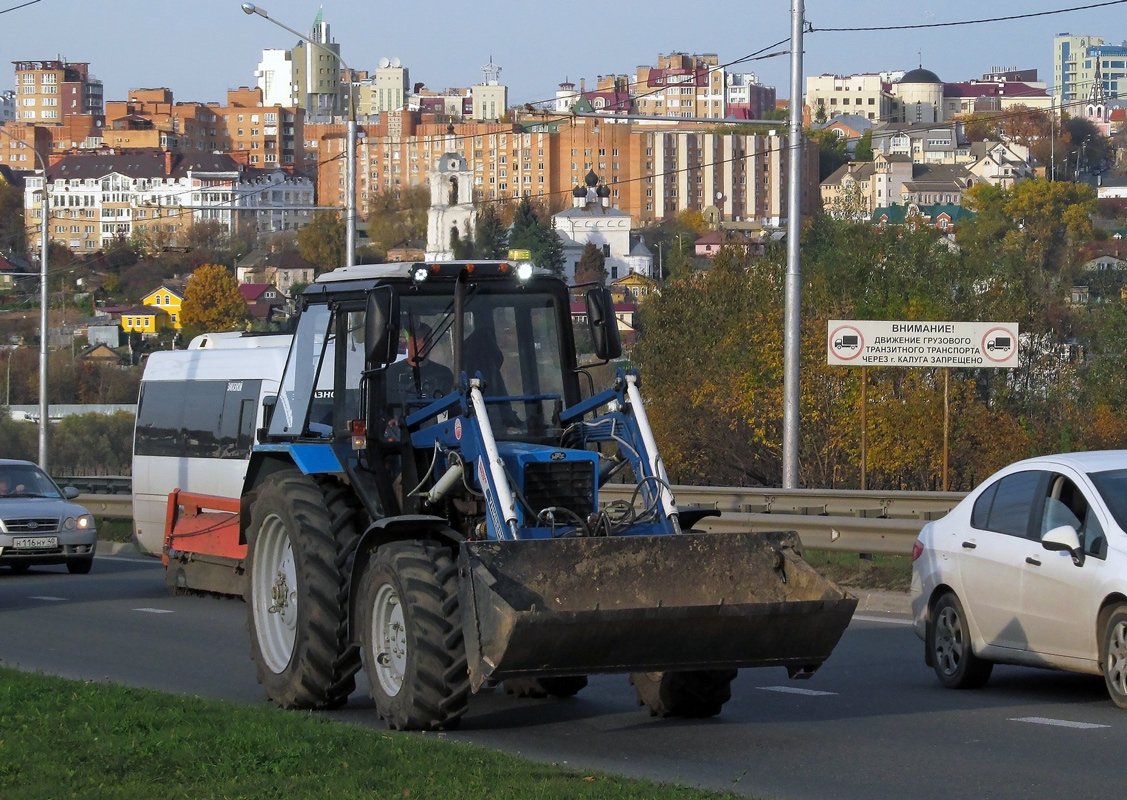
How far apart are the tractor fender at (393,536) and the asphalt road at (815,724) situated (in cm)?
78

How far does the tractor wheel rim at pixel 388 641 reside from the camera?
918cm

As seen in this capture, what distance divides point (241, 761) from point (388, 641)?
65.6 inches

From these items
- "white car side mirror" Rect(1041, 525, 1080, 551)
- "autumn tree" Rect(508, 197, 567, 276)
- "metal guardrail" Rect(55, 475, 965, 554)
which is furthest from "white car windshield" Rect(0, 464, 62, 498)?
"autumn tree" Rect(508, 197, 567, 276)

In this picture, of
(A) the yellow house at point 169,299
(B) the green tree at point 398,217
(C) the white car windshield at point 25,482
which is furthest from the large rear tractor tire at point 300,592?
(A) the yellow house at point 169,299

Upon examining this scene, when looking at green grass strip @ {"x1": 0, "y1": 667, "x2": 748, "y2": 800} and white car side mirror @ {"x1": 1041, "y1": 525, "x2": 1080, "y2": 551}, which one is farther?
white car side mirror @ {"x1": 1041, "y1": 525, "x2": 1080, "y2": 551}

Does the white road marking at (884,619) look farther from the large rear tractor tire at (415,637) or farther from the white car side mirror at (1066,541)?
the large rear tractor tire at (415,637)

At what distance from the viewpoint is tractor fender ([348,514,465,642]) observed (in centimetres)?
919

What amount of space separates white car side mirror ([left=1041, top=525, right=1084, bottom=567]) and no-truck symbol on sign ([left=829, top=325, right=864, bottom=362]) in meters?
12.1

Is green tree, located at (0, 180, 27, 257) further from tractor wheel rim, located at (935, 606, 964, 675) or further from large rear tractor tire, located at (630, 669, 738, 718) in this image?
large rear tractor tire, located at (630, 669, 738, 718)

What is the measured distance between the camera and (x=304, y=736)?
27.4 ft

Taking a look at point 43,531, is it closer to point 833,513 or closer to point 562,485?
point 833,513

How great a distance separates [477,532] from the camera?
9594mm

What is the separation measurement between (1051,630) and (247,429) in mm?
12011

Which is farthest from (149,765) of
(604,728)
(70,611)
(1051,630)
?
(70,611)
